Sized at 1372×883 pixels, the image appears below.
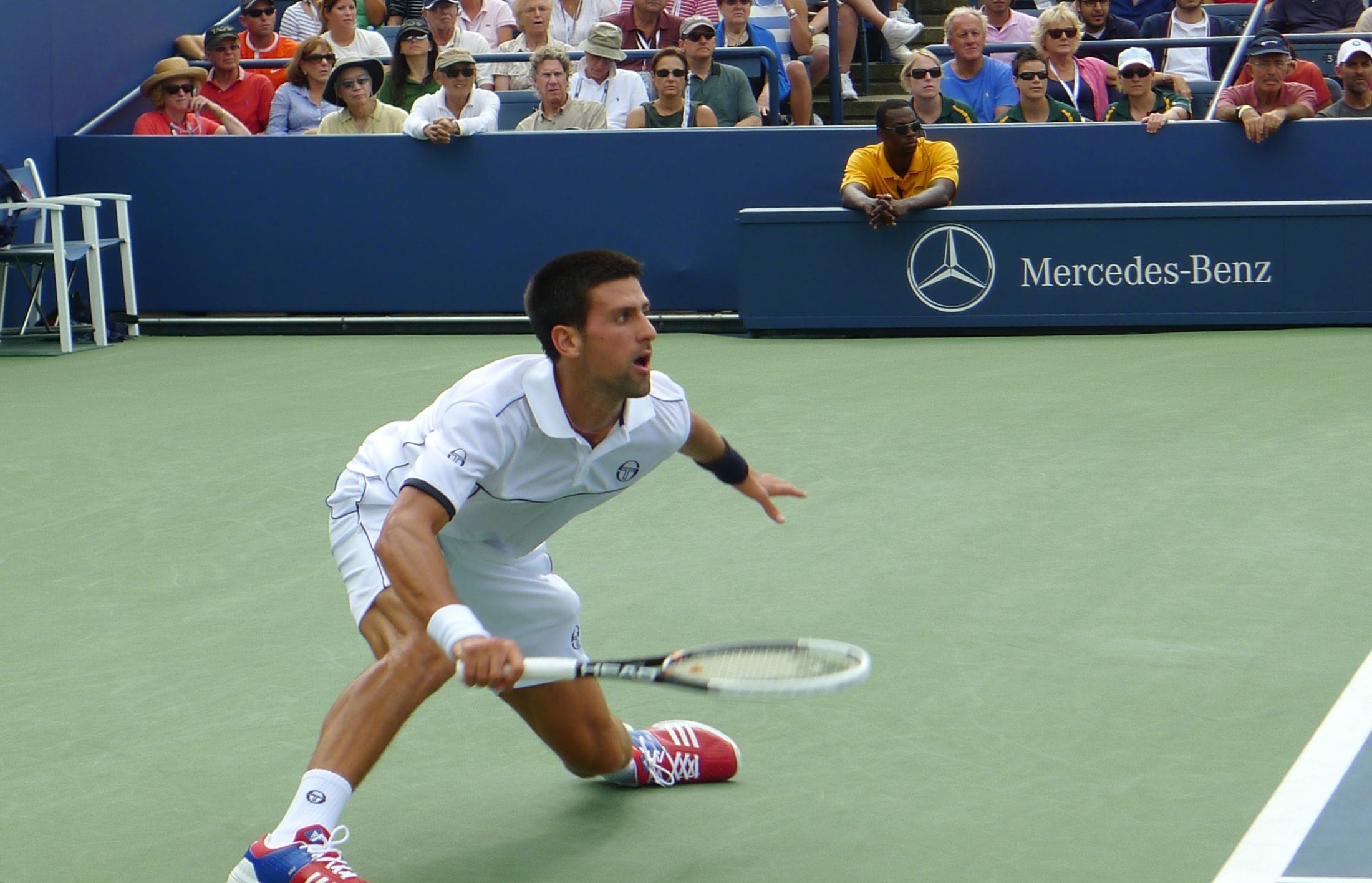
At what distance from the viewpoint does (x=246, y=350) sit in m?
12.2

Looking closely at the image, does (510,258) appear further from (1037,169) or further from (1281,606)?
(1281,606)

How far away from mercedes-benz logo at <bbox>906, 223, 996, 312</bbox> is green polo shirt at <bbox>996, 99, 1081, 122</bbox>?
1.18m

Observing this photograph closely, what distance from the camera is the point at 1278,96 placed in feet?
38.2

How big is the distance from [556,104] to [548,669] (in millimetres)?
9850

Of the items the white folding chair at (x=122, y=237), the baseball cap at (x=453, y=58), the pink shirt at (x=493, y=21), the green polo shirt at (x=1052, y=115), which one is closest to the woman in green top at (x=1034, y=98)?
the green polo shirt at (x=1052, y=115)

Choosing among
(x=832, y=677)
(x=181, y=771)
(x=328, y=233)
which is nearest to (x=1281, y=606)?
(x=832, y=677)

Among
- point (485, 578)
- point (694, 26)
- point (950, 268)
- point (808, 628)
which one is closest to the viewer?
point (485, 578)

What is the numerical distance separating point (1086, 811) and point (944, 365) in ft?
21.7

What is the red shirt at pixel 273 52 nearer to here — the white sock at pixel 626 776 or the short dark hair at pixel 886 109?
the short dark hair at pixel 886 109

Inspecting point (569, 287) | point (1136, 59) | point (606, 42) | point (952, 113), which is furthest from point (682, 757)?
point (606, 42)

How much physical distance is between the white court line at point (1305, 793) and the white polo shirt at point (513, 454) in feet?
5.05

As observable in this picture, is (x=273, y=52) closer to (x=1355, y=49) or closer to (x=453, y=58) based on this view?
(x=453, y=58)

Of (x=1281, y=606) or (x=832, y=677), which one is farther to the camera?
(x=1281, y=606)

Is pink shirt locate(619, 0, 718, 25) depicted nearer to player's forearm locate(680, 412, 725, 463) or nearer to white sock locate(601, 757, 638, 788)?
player's forearm locate(680, 412, 725, 463)
